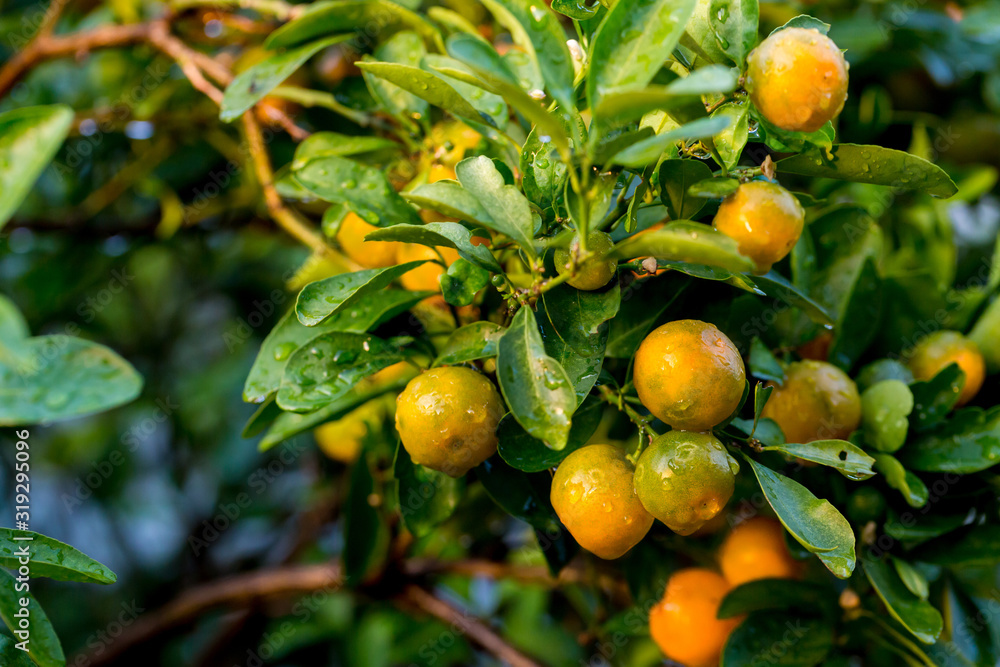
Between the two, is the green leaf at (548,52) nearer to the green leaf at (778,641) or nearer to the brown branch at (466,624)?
the green leaf at (778,641)

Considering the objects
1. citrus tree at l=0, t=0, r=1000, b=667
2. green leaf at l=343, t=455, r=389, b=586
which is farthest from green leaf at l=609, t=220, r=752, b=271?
green leaf at l=343, t=455, r=389, b=586

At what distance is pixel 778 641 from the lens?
76 cm

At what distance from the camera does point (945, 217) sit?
1125 millimetres

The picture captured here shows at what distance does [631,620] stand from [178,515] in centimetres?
137

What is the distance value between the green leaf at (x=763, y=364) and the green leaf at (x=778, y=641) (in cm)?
26

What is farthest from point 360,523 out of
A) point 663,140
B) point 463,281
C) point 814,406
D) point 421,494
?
point 663,140

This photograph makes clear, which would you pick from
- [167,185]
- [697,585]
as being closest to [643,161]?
[697,585]

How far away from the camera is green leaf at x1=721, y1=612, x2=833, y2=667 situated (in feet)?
2.42

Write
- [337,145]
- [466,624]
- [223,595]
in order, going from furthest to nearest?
[223,595] < [466,624] < [337,145]

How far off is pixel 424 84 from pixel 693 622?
2.02ft

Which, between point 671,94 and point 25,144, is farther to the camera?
point 25,144

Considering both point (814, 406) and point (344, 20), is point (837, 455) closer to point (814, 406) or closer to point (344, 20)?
point (814, 406)

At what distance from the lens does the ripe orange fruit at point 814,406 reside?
0.72m

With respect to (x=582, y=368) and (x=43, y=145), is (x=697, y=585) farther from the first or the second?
(x=43, y=145)
